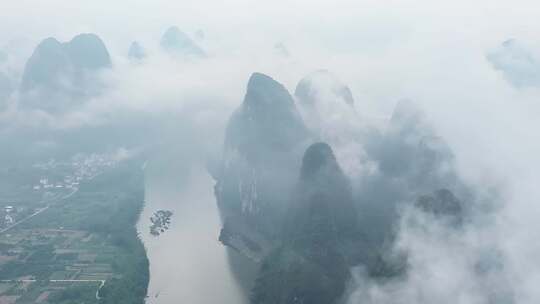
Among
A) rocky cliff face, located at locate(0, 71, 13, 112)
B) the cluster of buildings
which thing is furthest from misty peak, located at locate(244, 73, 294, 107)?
rocky cliff face, located at locate(0, 71, 13, 112)

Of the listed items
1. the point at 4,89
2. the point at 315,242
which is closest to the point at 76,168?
the point at 4,89

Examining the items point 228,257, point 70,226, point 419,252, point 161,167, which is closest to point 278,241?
point 228,257

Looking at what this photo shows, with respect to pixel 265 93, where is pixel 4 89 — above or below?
below

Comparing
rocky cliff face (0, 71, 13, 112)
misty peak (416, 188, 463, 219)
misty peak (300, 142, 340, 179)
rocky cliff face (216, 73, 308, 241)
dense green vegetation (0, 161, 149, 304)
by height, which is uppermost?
Answer: misty peak (416, 188, 463, 219)

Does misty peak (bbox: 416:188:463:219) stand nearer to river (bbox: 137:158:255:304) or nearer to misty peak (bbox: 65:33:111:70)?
river (bbox: 137:158:255:304)

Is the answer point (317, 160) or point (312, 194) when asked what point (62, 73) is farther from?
point (312, 194)

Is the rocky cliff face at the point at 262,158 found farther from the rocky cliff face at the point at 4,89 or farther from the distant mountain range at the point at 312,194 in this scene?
the rocky cliff face at the point at 4,89

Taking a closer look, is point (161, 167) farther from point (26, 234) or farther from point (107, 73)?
point (107, 73)
